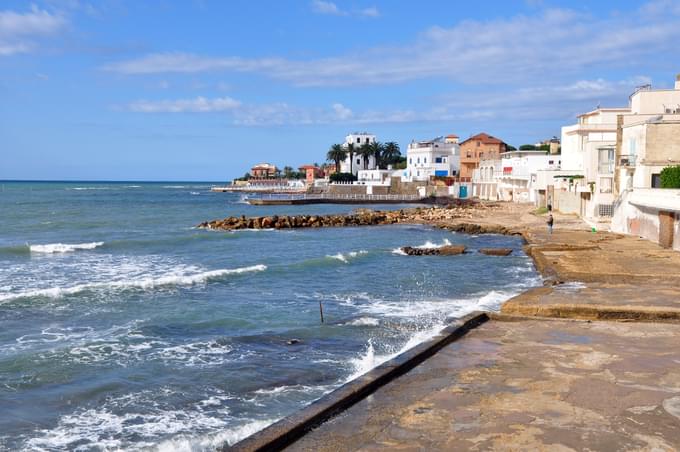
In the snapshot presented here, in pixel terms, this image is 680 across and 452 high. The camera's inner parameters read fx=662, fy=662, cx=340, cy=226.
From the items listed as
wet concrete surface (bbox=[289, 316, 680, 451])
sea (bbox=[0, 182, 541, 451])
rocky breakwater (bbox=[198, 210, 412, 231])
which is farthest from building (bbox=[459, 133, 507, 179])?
wet concrete surface (bbox=[289, 316, 680, 451])

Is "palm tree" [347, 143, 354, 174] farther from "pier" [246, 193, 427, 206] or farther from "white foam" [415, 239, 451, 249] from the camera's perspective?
"white foam" [415, 239, 451, 249]

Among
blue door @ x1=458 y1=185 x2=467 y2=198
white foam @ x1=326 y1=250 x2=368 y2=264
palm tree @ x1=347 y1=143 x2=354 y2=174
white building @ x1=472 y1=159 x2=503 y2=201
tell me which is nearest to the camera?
white foam @ x1=326 y1=250 x2=368 y2=264

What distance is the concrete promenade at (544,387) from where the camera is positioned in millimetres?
8680

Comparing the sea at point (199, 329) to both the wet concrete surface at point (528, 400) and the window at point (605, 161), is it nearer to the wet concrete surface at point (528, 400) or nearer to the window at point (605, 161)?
the wet concrete surface at point (528, 400)

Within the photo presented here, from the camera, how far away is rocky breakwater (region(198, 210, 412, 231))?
5522 cm

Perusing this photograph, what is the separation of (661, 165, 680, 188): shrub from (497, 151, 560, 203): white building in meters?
33.2

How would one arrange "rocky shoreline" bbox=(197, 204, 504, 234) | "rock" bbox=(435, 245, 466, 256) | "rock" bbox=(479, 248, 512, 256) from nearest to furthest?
"rock" bbox=(479, 248, 512, 256) → "rock" bbox=(435, 245, 466, 256) → "rocky shoreline" bbox=(197, 204, 504, 234)

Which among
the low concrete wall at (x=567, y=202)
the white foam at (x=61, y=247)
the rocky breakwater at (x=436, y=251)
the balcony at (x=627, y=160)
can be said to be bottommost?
the white foam at (x=61, y=247)

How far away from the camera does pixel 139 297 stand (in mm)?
22188

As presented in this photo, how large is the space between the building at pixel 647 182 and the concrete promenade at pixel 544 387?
10.8 m

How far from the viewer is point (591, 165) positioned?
47.2m

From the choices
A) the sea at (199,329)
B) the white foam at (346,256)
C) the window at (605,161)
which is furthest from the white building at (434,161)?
the white foam at (346,256)

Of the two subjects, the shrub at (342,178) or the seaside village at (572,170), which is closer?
the seaside village at (572,170)

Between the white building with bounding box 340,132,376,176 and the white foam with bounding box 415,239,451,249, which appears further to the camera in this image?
the white building with bounding box 340,132,376,176
